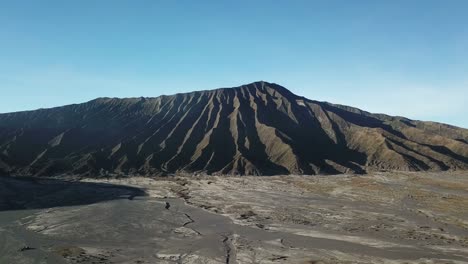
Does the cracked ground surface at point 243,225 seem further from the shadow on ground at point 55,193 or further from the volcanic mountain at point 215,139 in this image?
the volcanic mountain at point 215,139

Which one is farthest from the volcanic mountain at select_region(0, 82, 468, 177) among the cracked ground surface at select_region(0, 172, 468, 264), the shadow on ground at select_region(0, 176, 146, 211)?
the cracked ground surface at select_region(0, 172, 468, 264)

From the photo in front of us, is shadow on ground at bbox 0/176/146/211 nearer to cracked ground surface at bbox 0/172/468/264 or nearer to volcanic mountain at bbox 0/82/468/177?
cracked ground surface at bbox 0/172/468/264

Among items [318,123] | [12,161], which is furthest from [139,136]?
[318,123]

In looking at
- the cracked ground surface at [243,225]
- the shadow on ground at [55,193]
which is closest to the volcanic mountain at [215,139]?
the shadow on ground at [55,193]

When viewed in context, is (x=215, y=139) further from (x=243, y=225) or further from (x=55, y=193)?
(x=243, y=225)

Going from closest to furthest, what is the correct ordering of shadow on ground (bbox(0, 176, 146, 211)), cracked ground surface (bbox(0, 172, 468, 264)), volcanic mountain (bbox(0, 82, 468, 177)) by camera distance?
cracked ground surface (bbox(0, 172, 468, 264))
shadow on ground (bbox(0, 176, 146, 211))
volcanic mountain (bbox(0, 82, 468, 177))

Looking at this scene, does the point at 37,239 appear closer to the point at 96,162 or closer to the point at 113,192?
the point at 113,192
